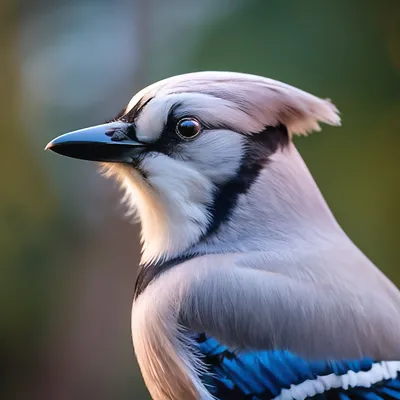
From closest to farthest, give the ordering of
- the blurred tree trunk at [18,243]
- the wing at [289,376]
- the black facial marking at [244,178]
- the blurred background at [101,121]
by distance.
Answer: the wing at [289,376] → the black facial marking at [244,178] → the blurred background at [101,121] → the blurred tree trunk at [18,243]

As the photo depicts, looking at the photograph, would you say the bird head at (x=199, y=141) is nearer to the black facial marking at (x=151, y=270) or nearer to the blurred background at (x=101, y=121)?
the black facial marking at (x=151, y=270)

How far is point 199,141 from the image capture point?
1136 mm

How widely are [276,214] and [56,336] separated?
228 cm

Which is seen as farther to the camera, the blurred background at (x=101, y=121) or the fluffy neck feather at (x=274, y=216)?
the blurred background at (x=101, y=121)

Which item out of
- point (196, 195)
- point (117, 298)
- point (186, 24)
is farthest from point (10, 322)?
point (196, 195)

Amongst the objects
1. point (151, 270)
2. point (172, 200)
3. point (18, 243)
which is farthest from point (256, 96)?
point (18, 243)

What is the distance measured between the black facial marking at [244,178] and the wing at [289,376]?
0.20 meters

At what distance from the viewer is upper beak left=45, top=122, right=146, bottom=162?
3.77 ft

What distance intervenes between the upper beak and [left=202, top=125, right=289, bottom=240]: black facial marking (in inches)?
Answer: 5.9

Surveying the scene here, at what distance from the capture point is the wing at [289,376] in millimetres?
1041

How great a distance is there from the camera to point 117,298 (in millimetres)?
3127

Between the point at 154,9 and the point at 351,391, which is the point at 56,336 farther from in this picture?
the point at 351,391

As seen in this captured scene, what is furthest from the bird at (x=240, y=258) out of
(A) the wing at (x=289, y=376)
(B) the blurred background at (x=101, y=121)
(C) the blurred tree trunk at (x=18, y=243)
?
(C) the blurred tree trunk at (x=18, y=243)

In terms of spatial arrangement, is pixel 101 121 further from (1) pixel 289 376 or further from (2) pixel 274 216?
(1) pixel 289 376
